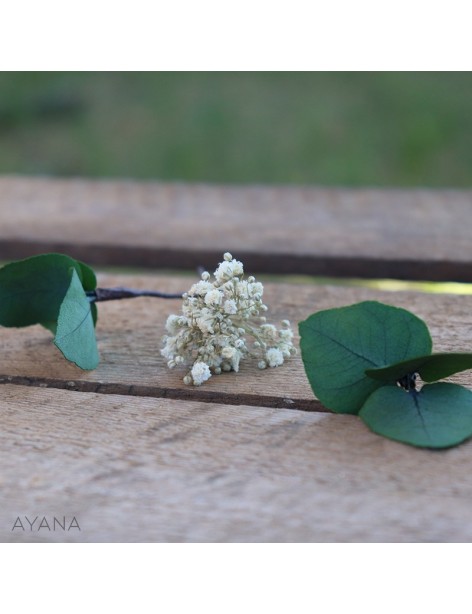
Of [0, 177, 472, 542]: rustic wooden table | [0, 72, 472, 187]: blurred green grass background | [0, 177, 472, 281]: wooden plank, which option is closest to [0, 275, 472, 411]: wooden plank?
[0, 177, 472, 542]: rustic wooden table

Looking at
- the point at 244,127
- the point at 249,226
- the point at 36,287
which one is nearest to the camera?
the point at 36,287

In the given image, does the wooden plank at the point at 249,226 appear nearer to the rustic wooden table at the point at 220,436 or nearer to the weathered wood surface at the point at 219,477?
the rustic wooden table at the point at 220,436

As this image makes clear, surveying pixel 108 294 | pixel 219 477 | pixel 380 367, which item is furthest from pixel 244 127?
pixel 219 477

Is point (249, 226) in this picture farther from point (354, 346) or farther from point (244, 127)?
point (244, 127)

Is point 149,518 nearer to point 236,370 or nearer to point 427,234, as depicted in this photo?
point 236,370

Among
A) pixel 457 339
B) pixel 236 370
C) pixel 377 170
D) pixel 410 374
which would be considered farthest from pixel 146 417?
pixel 377 170

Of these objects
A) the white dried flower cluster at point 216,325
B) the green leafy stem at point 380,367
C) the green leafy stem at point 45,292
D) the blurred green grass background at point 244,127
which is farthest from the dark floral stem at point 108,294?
the blurred green grass background at point 244,127

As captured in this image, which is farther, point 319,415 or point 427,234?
point 427,234
